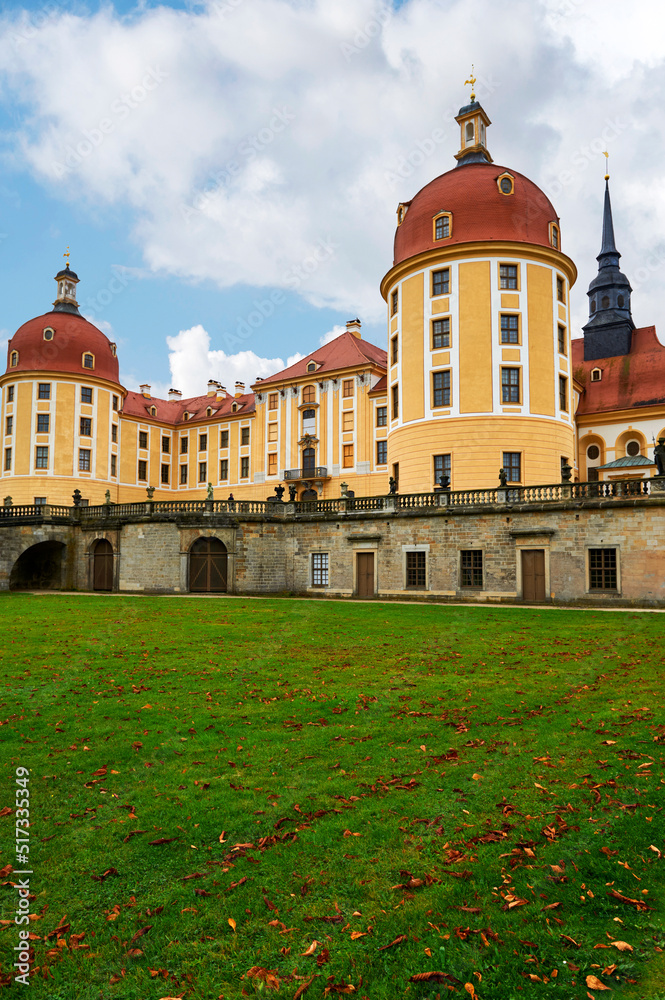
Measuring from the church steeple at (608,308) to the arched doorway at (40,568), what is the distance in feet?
146

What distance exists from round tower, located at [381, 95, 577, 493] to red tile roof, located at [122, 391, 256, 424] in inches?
1075

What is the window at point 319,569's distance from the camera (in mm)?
34406

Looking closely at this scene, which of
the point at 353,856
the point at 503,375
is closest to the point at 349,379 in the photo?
the point at 503,375

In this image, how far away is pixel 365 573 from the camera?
33062 millimetres

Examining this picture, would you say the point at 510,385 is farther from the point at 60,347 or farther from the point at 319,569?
the point at 60,347

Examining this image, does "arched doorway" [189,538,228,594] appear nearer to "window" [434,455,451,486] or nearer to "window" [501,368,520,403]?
"window" [434,455,451,486]

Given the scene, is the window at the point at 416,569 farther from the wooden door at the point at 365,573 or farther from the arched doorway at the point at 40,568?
the arched doorway at the point at 40,568

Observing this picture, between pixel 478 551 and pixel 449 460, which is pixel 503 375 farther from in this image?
pixel 478 551

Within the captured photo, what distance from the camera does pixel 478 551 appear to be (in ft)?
97.6

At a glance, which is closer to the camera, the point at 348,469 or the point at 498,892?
the point at 498,892

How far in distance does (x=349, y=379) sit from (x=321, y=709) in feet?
155

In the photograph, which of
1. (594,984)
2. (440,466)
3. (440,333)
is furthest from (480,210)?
(594,984)

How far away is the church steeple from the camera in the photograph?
52.9 m

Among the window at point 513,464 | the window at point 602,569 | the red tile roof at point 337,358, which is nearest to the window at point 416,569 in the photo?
the window at point 602,569
